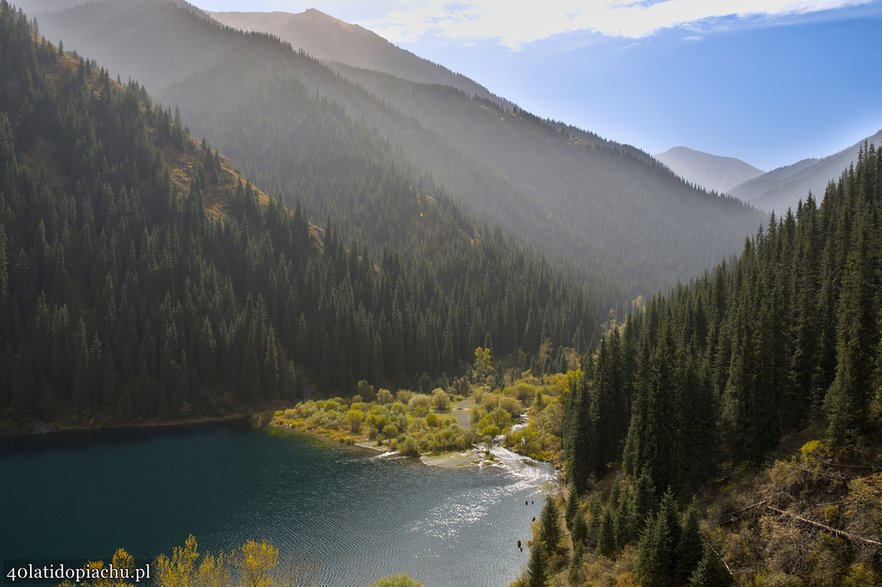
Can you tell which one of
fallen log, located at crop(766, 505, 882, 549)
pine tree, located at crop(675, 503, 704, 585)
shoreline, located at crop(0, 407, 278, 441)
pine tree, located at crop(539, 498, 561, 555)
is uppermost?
fallen log, located at crop(766, 505, 882, 549)

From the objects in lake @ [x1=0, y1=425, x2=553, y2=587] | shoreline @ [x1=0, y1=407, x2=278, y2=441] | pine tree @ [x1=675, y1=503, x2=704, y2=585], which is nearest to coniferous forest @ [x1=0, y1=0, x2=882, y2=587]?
pine tree @ [x1=675, y1=503, x2=704, y2=585]

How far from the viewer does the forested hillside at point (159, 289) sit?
121625mm

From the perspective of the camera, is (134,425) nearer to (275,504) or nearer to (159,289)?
(159,289)

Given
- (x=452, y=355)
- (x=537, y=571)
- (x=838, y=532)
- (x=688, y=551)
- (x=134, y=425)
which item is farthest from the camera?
(x=452, y=355)

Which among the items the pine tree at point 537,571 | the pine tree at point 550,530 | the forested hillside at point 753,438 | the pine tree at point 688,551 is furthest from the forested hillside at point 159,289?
the pine tree at point 688,551

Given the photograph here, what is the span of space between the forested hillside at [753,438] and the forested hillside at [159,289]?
7629 cm

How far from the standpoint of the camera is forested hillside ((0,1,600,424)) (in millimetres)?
121625

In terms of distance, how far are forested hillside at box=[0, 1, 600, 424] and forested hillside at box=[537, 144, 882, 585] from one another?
76.3 m

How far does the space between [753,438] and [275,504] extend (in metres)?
58.1

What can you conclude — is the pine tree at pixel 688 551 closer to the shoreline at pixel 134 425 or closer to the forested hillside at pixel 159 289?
the shoreline at pixel 134 425

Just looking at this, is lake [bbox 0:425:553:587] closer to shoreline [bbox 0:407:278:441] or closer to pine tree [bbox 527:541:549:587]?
shoreline [bbox 0:407:278:441]

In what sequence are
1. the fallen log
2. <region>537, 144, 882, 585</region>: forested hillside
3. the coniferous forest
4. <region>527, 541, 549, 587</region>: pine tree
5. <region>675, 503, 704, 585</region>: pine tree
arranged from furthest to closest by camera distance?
<region>527, 541, 549, 587</region>: pine tree
the coniferous forest
<region>675, 503, 704, 585</region>: pine tree
<region>537, 144, 882, 585</region>: forested hillside
the fallen log

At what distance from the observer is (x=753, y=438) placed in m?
59.8

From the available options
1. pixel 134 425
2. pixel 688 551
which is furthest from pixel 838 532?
pixel 134 425
